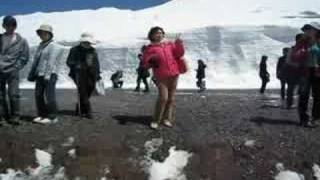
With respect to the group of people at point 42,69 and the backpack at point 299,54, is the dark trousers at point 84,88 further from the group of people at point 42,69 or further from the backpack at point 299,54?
the backpack at point 299,54

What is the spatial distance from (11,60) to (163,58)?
87.8 inches

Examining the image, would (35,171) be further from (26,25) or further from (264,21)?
(26,25)

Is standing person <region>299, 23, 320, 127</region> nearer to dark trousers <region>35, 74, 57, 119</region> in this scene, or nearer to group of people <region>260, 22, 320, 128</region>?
group of people <region>260, 22, 320, 128</region>

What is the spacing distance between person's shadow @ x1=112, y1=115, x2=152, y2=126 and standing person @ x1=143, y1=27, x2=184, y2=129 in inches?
20.2

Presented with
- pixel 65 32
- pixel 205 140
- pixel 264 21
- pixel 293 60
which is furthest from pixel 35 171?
pixel 65 32

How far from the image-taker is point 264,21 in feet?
189

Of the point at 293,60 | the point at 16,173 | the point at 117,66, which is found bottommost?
the point at 117,66

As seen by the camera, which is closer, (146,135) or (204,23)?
(146,135)

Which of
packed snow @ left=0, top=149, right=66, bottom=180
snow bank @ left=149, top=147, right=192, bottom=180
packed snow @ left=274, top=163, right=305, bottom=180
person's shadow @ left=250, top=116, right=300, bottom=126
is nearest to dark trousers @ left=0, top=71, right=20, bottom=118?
packed snow @ left=0, top=149, right=66, bottom=180

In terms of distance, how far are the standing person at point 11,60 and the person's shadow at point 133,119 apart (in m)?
1.62

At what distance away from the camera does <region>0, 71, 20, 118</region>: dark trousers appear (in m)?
10.0

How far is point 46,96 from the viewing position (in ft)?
34.1

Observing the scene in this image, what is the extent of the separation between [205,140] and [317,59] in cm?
234

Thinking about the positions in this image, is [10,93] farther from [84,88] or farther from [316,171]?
[316,171]
